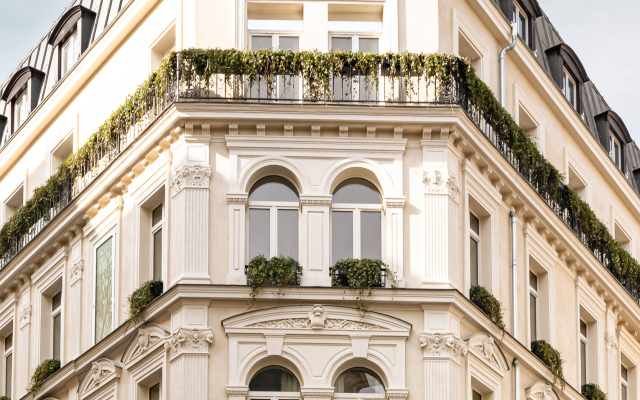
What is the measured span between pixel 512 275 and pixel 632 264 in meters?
8.12

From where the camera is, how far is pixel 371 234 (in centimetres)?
3841

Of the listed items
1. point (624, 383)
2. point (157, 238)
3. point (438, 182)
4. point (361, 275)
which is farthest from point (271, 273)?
point (624, 383)

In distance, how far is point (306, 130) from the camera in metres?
38.6

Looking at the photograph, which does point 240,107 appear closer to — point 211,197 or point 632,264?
point 211,197

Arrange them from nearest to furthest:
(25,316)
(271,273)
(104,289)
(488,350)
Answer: (271,273) < (488,350) < (104,289) < (25,316)

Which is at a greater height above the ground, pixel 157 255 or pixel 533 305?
pixel 157 255

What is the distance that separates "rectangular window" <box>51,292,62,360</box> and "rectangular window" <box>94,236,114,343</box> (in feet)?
9.37

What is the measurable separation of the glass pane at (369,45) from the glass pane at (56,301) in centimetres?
1004

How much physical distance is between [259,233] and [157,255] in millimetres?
2665

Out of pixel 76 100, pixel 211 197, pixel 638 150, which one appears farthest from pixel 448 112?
pixel 638 150

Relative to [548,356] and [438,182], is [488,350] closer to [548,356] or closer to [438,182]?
[548,356]

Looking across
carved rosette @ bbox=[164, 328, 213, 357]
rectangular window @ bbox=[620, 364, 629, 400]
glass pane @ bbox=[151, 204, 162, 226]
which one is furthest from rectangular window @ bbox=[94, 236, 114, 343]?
rectangular window @ bbox=[620, 364, 629, 400]

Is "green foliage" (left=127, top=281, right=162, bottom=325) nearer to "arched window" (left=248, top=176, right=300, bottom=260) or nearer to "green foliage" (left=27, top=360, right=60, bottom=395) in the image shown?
"arched window" (left=248, top=176, right=300, bottom=260)

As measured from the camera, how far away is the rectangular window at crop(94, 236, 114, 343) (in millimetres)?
40594
